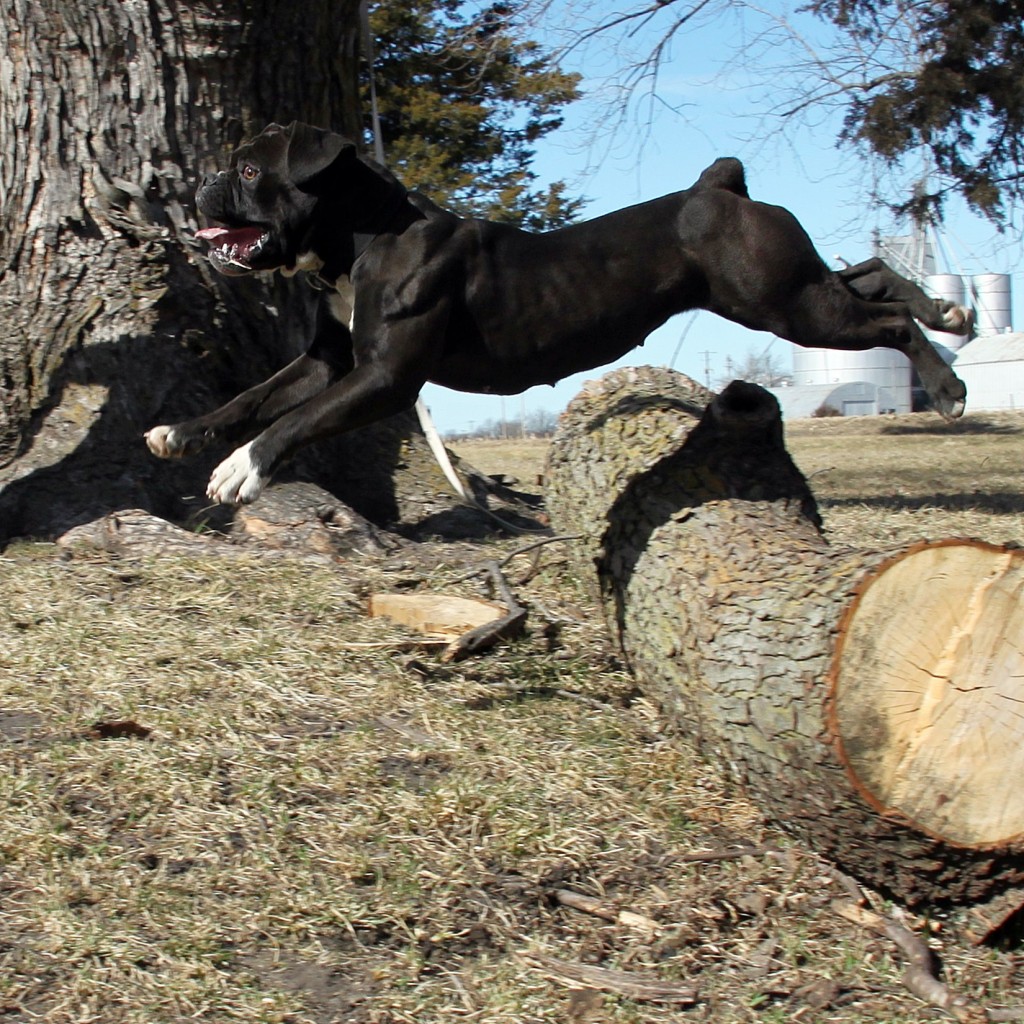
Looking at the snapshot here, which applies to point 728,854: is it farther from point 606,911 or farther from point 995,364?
point 995,364

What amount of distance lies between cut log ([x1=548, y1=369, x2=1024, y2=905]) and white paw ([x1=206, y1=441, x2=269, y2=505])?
152 cm

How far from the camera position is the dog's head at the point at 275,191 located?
15.8 feet

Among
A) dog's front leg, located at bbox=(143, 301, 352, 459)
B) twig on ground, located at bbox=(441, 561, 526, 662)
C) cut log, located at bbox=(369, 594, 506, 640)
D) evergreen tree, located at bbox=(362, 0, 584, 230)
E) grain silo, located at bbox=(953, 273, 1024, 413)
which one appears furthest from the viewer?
grain silo, located at bbox=(953, 273, 1024, 413)

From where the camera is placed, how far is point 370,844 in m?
3.86

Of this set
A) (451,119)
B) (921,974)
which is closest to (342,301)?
(921,974)

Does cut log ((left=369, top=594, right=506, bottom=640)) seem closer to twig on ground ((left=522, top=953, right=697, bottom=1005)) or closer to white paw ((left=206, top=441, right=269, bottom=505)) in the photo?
white paw ((left=206, top=441, right=269, bottom=505))

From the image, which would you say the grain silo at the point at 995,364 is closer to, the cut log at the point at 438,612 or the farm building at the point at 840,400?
the farm building at the point at 840,400

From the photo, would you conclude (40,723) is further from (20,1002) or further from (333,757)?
(20,1002)

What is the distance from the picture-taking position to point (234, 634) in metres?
5.27

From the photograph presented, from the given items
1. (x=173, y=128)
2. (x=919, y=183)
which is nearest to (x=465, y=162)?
(x=919, y=183)

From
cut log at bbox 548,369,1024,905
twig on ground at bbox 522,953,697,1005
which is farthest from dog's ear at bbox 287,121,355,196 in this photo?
twig on ground at bbox 522,953,697,1005

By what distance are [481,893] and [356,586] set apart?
7.77ft

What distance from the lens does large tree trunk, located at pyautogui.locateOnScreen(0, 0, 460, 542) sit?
6.67 metres

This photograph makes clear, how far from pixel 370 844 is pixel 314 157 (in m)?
2.51
